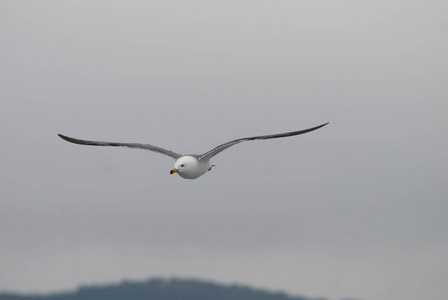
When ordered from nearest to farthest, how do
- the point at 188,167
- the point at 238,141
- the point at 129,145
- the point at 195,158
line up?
1. the point at 238,141
2. the point at 188,167
3. the point at 195,158
4. the point at 129,145

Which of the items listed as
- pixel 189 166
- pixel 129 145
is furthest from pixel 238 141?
pixel 129 145

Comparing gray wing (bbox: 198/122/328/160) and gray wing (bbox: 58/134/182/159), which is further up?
gray wing (bbox: 58/134/182/159)

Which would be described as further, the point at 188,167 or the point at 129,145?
the point at 129,145

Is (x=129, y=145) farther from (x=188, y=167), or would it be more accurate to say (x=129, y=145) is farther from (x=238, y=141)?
(x=238, y=141)

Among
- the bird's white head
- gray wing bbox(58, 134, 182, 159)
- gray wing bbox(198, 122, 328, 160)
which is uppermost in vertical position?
gray wing bbox(58, 134, 182, 159)

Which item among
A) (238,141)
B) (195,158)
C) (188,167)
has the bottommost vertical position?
(188,167)

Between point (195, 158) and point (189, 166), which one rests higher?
point (195, 158)

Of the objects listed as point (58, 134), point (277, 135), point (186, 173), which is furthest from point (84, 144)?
point (277, 135)

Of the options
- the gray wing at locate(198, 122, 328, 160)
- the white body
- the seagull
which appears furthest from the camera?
the white body

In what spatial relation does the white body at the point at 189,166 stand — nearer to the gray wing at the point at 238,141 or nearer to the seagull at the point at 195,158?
the seagull at the point at 195,158

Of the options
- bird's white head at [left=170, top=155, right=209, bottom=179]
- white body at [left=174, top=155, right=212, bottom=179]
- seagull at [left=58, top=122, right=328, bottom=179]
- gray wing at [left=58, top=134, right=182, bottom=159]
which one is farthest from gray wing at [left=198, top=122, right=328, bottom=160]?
gray wing at [left=58, top=134, right=182, bottom=159]

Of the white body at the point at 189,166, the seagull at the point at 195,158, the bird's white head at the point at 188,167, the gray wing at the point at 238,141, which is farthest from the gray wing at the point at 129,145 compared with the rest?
the gray wing at the point at 238,141

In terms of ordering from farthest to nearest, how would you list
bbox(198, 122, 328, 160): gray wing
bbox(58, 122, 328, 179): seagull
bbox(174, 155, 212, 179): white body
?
bbox(174, 155, 212, 179): white body, bbox(58, 122, 328, 179): seagull, bbox(198, 122, 328, 160): gray wing

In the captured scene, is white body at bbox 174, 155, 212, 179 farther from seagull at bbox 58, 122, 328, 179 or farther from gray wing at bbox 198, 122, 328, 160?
gray wing at bbox 198, 122, 328, 160
